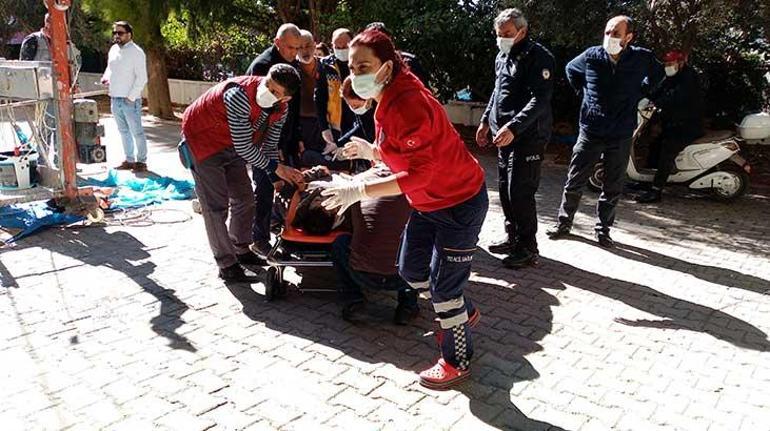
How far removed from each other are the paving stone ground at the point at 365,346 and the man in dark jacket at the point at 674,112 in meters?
1.98

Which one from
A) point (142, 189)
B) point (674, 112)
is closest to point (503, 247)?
point (674, 112)

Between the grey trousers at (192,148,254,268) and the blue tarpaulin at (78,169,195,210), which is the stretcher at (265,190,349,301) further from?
the blue tarpaulin at (78,169,195,210)

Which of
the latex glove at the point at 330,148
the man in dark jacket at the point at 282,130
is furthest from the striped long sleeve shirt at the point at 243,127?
the latex glove at the point at 330,148

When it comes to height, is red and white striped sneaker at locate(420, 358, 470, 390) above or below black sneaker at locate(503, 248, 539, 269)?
below

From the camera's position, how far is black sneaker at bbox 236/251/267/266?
5.30 m

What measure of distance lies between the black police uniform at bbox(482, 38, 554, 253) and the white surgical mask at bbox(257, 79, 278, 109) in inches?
72.9

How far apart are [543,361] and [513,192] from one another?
1875 millimetres

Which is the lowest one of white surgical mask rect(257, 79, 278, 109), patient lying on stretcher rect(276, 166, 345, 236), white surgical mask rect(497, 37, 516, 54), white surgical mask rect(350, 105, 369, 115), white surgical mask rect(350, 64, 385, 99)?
patient lying on stretcher rect(276, 166, 345, 236)

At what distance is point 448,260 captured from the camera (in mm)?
3348

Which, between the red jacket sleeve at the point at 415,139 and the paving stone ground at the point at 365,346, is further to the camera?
the paving stone ground at the point at 365,346

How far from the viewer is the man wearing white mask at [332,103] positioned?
18.5ft

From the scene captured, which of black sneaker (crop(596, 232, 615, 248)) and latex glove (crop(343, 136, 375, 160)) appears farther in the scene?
black sneaker (crop(596, 232, 615, 248))

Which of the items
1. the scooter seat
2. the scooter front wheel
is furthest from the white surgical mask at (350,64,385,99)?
the scooter front wheel

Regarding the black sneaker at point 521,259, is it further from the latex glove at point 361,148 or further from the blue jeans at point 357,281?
the latex glove at point 361,148
